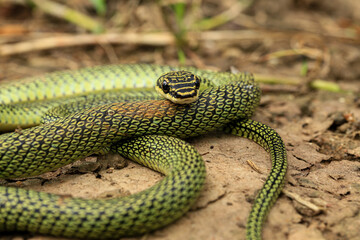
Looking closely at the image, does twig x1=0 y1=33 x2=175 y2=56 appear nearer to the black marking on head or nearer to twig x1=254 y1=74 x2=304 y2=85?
twig x1=254 y1=74 x2=304 y2=85

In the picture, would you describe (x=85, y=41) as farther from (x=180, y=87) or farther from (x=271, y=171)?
(x=271, y=171)

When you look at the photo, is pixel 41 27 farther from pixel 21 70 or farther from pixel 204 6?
pixel 204 6

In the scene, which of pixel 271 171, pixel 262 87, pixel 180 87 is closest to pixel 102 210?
pixel 180 87

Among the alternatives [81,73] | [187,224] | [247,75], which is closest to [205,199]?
[187,224]

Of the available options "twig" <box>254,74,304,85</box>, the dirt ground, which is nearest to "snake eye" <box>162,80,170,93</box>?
the dirt ground

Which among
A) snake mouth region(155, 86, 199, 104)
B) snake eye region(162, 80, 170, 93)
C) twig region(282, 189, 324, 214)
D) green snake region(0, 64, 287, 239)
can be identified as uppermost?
snake eye region(162, 80, 170, 93)

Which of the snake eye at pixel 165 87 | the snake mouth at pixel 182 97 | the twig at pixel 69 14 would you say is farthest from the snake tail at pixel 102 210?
the twig at pixel 69 14
